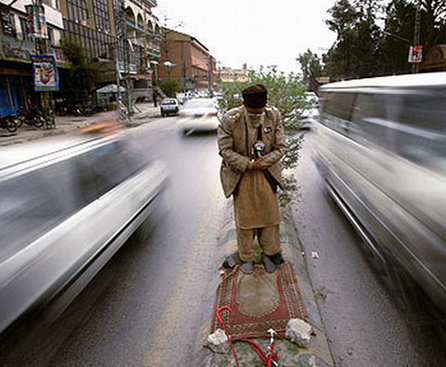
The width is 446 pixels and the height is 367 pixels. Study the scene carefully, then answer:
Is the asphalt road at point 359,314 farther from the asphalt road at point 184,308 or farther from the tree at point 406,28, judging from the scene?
the tree at point 406,28

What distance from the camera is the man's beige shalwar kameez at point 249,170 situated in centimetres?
310

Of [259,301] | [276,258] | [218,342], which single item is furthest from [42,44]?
[218,342]

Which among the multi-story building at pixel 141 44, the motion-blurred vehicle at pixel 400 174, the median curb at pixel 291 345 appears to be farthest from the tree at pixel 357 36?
the median curb at pixel 291 345

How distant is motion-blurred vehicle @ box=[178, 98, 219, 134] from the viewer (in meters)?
15.9

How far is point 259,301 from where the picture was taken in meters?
3.10

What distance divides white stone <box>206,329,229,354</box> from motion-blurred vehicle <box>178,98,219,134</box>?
12357 mm

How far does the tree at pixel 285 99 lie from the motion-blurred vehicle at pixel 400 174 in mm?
756

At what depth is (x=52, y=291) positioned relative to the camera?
102 inches

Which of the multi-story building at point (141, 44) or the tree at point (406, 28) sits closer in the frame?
the tree at point (406, 28)

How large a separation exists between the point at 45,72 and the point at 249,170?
17.0 m

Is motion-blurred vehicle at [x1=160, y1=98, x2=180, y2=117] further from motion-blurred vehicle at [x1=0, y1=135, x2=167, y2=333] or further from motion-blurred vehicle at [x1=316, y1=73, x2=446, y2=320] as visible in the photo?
motion-blurred vehicle at [x1=0, y1=135, x2=167, y2=333]

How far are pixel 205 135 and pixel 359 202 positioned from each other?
11.3m

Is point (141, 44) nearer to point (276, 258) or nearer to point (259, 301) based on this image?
point (276, 258)

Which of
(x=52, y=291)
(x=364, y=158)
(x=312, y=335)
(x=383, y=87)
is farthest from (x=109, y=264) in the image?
(x=383, y=87)
